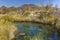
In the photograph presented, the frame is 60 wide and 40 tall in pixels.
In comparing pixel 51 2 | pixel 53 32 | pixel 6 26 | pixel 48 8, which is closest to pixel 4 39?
pixel 6 26

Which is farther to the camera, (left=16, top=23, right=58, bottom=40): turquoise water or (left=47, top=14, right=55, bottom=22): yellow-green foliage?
(left=47, top=14, right=55, bottom=22): yellow-green foliage

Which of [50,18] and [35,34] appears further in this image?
[50,18]

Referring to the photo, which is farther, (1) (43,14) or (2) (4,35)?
(1) (43,14)

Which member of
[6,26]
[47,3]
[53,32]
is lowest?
[53,32]

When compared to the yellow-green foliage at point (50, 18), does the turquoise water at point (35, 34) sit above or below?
below

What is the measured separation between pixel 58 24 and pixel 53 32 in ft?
0.88

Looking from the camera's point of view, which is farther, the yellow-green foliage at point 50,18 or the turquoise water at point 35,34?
the yellow-green foliage at point 50,18

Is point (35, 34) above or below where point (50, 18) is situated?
below

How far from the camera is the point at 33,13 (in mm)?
6633

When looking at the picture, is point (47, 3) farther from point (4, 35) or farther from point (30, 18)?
point (4, 35)

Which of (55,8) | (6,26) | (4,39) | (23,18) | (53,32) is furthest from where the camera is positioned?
(23,18)

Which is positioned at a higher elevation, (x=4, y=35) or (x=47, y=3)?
(x=47, y=3)

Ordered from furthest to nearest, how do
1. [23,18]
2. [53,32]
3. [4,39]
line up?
[23,18] → [53,32] → [4,39]

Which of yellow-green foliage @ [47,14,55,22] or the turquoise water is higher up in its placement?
yellow-green foliage @ [47,14,55,22]
